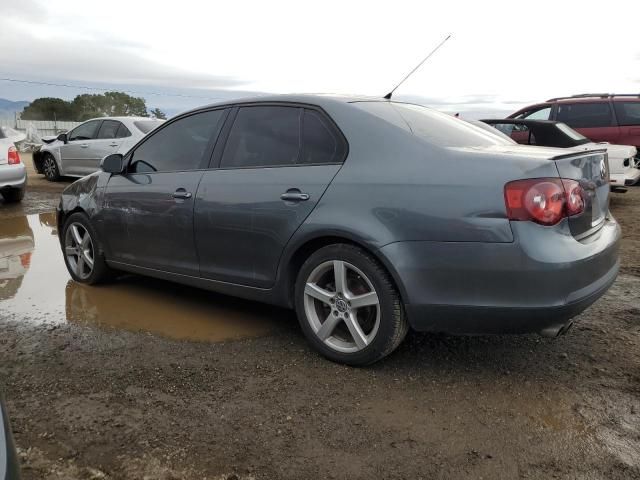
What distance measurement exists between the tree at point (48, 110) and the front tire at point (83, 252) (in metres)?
25.6

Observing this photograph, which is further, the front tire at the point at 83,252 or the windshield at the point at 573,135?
the windshield at the point at 573,135

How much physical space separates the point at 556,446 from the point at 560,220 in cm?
106

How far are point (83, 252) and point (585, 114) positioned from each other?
999 cm

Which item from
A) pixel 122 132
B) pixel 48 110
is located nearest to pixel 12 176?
pixel 122 132

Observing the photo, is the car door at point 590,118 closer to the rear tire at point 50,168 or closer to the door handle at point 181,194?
the door handle at point 181,194

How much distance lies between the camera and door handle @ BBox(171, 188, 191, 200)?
13.0 ft

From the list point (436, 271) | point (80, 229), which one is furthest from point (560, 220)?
point (80, 229)

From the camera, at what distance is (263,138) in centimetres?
375

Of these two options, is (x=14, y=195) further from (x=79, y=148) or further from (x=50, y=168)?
(x=50, y=168)

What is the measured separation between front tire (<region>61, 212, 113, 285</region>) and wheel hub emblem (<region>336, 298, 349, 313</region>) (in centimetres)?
249

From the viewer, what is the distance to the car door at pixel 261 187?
3.38 m

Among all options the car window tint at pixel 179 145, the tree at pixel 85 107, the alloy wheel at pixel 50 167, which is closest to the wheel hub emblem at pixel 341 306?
the car window tint at pixel 179 145

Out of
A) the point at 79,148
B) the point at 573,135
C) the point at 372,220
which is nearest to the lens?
the point at 372,220

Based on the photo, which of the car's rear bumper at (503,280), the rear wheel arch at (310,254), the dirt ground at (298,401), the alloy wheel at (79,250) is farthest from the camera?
the alloy wheel at (79,250)
